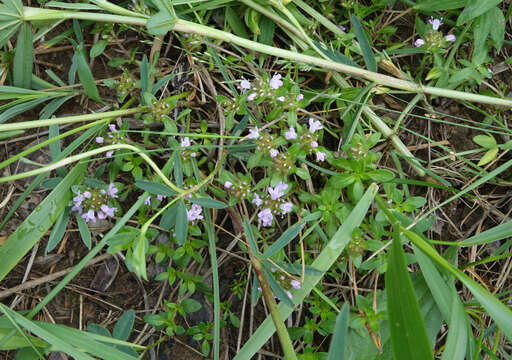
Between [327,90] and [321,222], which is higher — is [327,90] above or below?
above

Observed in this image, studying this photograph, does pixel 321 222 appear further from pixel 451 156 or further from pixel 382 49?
pixel 382 49

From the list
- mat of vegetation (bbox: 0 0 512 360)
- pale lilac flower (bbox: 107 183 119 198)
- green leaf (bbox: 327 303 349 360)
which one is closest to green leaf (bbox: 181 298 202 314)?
mat of vegetation (bbox: 0 0 512 360)

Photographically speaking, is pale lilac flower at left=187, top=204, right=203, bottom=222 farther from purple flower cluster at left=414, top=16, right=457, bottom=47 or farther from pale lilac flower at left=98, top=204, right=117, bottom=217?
purple flower cluster at left=414, top=16, right=457, bottom=47

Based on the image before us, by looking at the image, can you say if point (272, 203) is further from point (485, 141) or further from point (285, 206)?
point (485, 141)

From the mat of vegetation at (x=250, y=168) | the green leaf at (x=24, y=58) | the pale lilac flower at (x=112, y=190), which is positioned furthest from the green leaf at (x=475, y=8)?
the green leaf at (x=24, y=58)

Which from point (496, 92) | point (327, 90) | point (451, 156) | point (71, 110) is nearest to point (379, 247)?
point (451, 156)

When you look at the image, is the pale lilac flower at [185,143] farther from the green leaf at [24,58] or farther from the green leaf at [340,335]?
the green leaf at [340,335]
